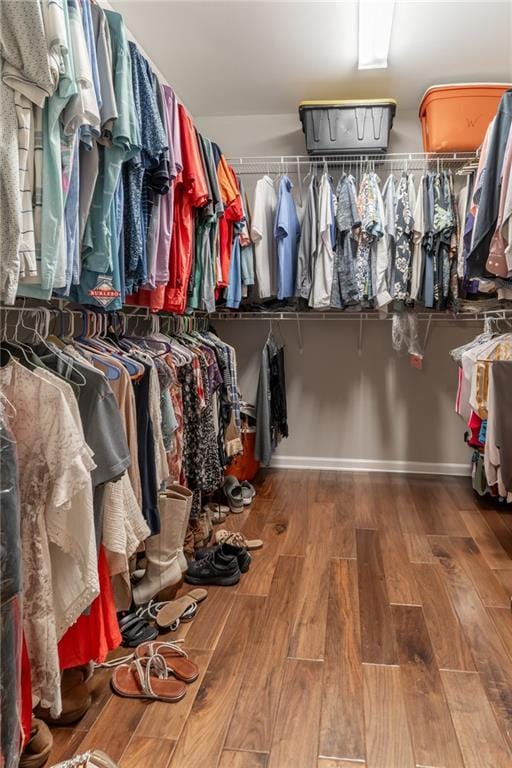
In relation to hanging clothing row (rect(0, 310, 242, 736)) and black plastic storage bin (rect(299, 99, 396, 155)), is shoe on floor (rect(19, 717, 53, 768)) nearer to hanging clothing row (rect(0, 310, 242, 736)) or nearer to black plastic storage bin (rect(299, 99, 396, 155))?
hanging clothing row (rect(0, 310, 242, 736))

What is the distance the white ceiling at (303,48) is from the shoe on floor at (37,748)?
9.58 ft

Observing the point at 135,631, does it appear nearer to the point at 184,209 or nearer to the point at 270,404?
the point at 184,209

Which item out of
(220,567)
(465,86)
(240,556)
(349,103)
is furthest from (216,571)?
(465,86)

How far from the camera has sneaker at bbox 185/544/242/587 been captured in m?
2.32

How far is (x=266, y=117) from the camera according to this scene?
12.6 feet

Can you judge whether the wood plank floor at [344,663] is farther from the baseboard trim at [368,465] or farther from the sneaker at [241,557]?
the baseboard trim at [368,465]

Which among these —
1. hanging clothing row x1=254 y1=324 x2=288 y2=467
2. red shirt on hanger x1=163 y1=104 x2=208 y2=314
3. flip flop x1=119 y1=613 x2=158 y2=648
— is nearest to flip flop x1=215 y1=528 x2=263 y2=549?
flip flop x1=119 y1=613 x2=158 y2=648

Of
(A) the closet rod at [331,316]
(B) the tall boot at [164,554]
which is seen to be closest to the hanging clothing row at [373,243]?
(A) the closet rod at [331,316]

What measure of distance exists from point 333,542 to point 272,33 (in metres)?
2.65

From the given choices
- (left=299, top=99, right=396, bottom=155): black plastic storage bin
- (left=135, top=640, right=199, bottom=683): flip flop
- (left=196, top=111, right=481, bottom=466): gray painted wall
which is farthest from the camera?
(left=196, top=111, right=481, bottom=466): gray painted wall

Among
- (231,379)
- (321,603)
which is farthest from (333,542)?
(231,379)

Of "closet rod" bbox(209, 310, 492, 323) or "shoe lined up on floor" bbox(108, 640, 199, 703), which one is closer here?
"shoe lined up on floor" bbox(108, 640, 199, 703)

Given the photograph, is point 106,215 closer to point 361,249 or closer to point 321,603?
point 321,603

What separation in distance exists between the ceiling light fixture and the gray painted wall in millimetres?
868
